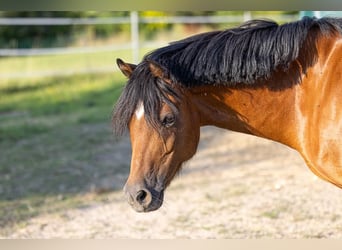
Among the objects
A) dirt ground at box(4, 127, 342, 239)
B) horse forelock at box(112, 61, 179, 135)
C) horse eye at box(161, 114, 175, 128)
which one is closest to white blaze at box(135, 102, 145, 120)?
horse forelock at box(112, 61, 179, 135)

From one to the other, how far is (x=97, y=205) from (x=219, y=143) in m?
3.13

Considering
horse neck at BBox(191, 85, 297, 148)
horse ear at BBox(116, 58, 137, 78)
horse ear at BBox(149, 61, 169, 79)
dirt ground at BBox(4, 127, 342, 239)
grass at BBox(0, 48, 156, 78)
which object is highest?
horse ear at BBox(149, 61, 169, 79)

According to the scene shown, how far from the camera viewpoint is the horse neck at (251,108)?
332 cm

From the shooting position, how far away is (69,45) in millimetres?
17328

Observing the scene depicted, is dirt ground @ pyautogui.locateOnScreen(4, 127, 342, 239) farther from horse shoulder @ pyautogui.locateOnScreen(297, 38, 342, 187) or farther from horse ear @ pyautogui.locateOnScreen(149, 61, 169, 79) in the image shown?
horse ear @ pyautogui.locateOnScreen(149, 61, 169, 79)

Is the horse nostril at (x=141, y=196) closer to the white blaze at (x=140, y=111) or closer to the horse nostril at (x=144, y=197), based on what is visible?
the horse nostril at (x=144, y=197)

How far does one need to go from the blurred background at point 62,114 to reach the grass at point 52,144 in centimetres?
1

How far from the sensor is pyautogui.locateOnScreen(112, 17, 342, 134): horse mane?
3.16m

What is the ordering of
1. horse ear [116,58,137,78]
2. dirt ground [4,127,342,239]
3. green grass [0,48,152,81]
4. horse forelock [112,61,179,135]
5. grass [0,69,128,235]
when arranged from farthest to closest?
green grass [0,48,152,81] < grass [0,69,128,235] < dirt ground [4,127,342,239] < horse ear [116,58,137,78] < horse forelock [112,61,179,135]

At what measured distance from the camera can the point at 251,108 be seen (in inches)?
133

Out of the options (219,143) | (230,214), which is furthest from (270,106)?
(219,143)

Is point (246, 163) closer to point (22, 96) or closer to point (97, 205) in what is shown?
point (97, 205)

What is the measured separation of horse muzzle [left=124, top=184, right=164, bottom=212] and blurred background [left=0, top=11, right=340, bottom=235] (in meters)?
0.64

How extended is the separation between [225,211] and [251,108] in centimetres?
258
